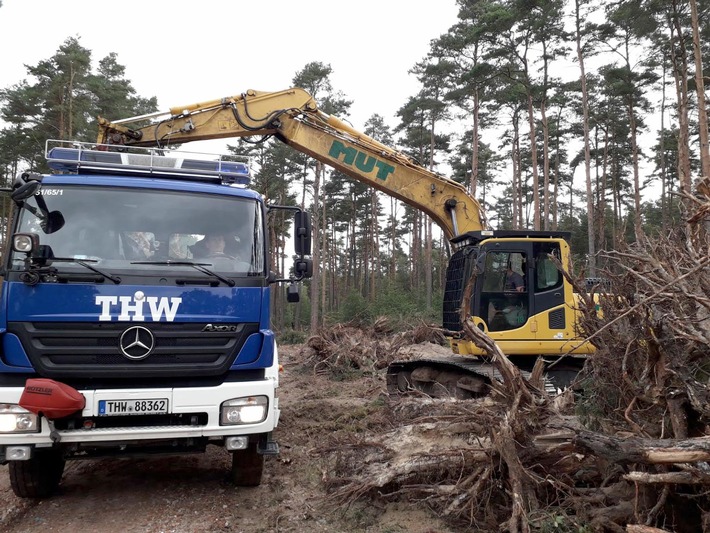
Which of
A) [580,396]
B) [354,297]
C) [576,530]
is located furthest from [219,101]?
[354,297]

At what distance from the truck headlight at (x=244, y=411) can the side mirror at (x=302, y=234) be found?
163 cm

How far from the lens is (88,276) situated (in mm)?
4246

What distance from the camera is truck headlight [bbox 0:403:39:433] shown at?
3.96 m

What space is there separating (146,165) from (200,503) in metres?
3.51

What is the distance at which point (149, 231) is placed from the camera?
4688 millimetres

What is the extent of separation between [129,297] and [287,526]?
2402mm

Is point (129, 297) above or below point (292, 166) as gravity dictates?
below

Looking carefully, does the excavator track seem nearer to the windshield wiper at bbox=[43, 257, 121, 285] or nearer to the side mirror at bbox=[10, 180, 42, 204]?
the windshield wiper at bbox=[43, 257, 121, 285]

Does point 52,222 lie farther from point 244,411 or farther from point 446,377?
point 446,377

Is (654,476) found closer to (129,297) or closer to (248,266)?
(248,266)

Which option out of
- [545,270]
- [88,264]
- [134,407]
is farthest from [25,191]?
[545,270]

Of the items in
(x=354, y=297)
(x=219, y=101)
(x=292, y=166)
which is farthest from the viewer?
(x=292, y=166)

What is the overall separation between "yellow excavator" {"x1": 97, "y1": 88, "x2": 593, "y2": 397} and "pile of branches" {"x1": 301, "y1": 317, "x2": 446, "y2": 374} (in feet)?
12.4

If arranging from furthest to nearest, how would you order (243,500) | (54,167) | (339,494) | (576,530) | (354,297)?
(354,297)
(54,167)
(243,500)
(339,494)
(576,530)
